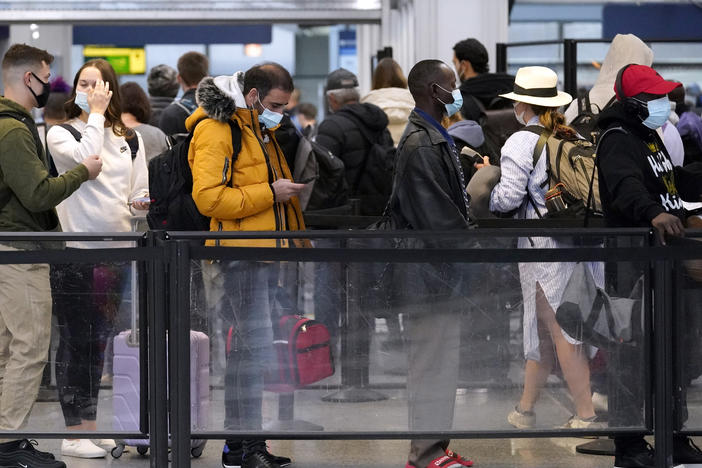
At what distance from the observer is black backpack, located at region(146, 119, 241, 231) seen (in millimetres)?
5711

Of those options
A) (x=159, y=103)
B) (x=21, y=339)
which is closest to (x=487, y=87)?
(x=159, y=103)

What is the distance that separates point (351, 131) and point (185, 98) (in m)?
1.16

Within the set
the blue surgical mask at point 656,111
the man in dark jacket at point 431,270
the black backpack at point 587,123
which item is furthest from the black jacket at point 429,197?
the black backpack at point 587,123

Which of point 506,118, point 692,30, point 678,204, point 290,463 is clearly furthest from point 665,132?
point 692,30

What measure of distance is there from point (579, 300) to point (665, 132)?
2813 mm

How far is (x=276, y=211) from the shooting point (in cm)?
575

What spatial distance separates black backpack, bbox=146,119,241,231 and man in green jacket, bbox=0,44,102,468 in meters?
0.35

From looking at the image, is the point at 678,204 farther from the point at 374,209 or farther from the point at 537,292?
the point at 374,209

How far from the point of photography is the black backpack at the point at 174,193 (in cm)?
571

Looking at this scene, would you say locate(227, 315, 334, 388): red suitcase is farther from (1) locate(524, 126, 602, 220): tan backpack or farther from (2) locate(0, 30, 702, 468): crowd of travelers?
(1) locate(524, 126, 602, 220): tan backpack

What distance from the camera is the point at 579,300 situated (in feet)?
16.8

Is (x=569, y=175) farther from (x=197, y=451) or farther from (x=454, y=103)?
(x=197, y=451)

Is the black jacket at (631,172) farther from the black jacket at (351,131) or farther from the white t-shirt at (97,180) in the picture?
the black jacket at (351,131)

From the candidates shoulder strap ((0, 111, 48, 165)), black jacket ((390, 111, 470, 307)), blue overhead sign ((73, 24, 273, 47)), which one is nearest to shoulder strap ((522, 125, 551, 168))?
black jacket ((390, 111, 470, 307))
